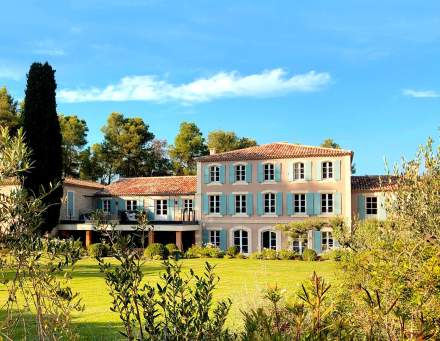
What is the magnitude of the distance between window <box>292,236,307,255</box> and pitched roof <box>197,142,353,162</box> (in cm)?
529

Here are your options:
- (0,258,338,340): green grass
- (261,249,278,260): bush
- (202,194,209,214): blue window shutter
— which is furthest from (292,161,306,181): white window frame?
(0,258,338,340): green grass

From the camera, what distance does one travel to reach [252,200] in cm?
3278

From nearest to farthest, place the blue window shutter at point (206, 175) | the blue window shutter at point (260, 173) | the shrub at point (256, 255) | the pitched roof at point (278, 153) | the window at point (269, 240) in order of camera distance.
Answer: the shrub at point (256, 255)
the pitched roof at point (278, 153)
the window at point (269, 240)
the blue window shutter at point (260, 173)
the blue window shutter at point (206, 175)

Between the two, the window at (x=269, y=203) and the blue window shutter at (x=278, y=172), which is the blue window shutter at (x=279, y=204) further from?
the blue window shutter at (x=278, y=172)

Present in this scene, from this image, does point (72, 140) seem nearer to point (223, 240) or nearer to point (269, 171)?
point (223, 240)

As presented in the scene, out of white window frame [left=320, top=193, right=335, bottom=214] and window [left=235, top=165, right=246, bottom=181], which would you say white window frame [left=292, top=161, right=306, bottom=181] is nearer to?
white window frame [left=320, top=193, right=335, bottom=214]

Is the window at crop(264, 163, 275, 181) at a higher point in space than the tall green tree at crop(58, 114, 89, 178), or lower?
lower

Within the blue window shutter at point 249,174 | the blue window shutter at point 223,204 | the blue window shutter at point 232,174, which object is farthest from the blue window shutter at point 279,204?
the blue window shutter at point 223,204

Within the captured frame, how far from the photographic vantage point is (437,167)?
9.05 metres

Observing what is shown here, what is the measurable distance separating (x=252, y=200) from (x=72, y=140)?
834 inches

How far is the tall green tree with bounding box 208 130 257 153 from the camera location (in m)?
49.4

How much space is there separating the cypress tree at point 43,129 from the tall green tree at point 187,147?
840 inches

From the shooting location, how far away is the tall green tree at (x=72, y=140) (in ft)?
151

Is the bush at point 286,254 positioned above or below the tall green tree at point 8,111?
below
